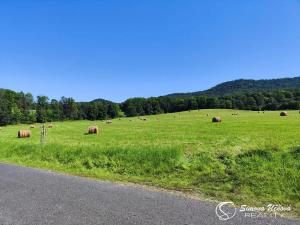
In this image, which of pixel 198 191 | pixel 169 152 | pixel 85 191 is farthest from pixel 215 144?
pixel 85 191

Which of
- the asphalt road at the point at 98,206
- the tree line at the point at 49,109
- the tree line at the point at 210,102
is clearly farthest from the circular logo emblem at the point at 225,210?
the tree line at the point at 210,102

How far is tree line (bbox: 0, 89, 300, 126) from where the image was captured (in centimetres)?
11728

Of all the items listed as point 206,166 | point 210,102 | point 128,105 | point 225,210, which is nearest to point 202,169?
point 206,166

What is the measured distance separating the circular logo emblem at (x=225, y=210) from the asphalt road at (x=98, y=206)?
12 centimetres

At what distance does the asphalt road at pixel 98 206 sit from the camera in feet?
24.6

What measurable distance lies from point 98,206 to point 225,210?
3.15m

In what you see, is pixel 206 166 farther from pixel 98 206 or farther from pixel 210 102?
pixel 210 102

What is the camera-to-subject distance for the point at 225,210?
814cm

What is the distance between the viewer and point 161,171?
13.4m

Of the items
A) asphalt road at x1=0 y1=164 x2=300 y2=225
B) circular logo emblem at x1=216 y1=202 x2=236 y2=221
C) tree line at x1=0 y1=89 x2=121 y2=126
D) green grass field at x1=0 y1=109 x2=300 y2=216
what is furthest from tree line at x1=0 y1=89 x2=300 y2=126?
circular logo emblem at x1=216 y1=202 x2=236 y2=221

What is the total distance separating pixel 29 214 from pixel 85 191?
8.27 ft

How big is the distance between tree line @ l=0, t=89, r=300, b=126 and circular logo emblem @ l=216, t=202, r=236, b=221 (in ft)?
361

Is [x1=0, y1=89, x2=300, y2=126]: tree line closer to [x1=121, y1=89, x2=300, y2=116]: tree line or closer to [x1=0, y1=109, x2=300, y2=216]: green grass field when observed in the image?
[x1=121, y1=89, x2=300, y2=116]: tree line

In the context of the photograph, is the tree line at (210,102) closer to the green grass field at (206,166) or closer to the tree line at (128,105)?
the tree line at (128,105)
